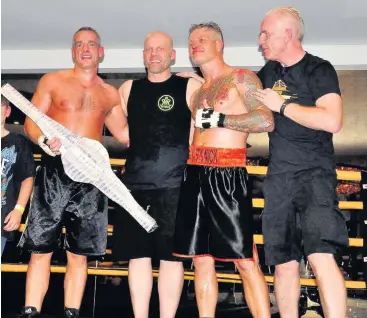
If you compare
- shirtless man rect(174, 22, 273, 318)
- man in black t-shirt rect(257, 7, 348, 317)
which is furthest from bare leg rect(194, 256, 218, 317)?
man in black t-shirt rect(257, 7, 348, 317)

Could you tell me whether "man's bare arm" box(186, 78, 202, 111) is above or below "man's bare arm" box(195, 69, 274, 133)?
above

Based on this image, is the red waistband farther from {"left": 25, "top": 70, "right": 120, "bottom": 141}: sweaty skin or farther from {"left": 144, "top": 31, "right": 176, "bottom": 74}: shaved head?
{"left": 25, "top": 70, "right": 120, "bottom": 141}: sweaty skin

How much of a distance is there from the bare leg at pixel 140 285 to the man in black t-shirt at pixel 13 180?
990mm

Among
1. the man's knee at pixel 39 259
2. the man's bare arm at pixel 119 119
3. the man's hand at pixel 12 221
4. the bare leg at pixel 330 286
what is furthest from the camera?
the man's bare arm at pixel 119 119

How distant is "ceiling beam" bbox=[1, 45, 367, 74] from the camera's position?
4.98 meters

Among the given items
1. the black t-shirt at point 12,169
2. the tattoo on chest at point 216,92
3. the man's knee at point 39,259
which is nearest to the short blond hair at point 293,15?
the tattoo on chest at point 216,92

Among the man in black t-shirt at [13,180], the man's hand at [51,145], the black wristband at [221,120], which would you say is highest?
the black wristband at [221,120]

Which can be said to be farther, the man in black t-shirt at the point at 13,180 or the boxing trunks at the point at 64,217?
the man in black t-shirt at the point at 13,180

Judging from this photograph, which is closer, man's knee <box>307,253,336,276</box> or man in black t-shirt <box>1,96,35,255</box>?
man's knee <box>307,253,336,276</box>

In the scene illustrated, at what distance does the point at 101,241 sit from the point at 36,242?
1.48ft

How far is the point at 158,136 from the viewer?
13.0 ft

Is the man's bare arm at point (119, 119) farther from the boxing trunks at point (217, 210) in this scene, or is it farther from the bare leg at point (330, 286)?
the bare leg at point (330, 286)

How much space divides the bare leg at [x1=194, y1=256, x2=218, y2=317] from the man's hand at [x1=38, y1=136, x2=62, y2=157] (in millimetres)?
1263

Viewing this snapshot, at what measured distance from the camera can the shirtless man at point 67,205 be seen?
13.0 ft
